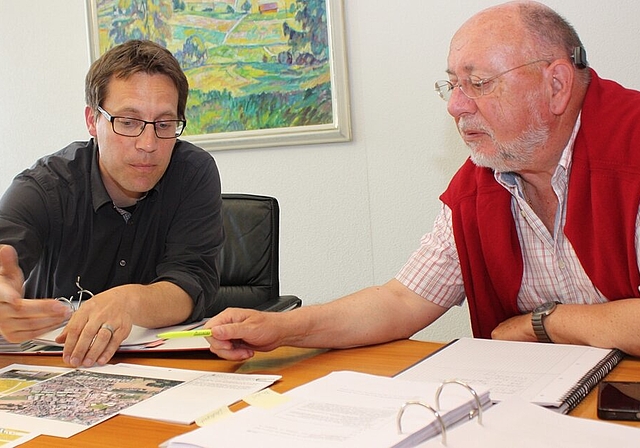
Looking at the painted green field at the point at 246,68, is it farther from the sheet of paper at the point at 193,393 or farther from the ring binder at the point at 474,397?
the ring binder at the point at 474,397

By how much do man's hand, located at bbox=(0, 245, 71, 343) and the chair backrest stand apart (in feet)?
2.76

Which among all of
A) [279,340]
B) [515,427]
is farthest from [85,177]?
[515,427]

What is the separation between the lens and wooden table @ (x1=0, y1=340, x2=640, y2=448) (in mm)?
1074

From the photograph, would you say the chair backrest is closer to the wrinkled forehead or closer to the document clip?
the wrinkled forehead

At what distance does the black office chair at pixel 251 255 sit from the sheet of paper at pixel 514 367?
3.03ft

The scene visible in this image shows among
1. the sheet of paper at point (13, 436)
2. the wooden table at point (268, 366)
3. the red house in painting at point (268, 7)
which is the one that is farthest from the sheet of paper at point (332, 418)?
the red house in painting at point (268, 7)

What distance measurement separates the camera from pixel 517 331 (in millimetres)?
1517

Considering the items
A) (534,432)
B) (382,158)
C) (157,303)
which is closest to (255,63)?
(382,158)

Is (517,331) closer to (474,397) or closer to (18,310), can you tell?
(474,397)

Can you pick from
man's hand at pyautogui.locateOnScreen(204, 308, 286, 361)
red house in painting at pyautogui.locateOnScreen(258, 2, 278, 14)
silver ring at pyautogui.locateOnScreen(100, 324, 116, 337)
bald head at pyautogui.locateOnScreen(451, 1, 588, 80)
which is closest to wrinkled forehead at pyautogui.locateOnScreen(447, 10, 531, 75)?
bald head at pyautogui.locateOnScreen(451, 1, 588, 80)

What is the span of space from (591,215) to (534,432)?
0.72 metres

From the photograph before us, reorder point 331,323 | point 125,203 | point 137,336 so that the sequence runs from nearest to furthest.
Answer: point 331,323 < point 137,336 < point 125,203

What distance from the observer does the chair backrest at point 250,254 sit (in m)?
2.30

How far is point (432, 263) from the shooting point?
1.72 metres
